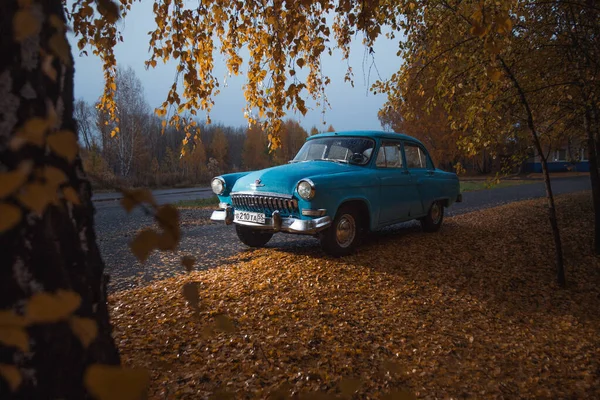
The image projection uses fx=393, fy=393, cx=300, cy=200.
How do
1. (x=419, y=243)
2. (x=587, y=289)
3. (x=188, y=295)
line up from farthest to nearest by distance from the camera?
(x=419, y=243), (x=587, y=289), (x=188, y=295)

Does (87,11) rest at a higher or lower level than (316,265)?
higher

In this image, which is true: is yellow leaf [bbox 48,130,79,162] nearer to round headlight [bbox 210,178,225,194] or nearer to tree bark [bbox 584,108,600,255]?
round headlight [bbox 210,178,225,194]

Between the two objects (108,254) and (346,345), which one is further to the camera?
(108,254)

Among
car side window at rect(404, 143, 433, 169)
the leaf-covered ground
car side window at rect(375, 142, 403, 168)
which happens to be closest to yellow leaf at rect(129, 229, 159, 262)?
the leaf-covered ground

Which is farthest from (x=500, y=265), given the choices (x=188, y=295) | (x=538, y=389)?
(x=188, y=295)

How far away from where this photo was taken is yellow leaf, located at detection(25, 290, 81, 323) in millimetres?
707

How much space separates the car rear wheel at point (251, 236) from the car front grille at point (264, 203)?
787 millimetres

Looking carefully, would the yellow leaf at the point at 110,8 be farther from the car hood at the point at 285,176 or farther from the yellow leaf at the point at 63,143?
the car hood at the point at 285,176

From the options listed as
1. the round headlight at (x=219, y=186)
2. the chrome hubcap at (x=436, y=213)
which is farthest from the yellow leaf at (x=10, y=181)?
the chrome hubcap at (x=436, y=213)

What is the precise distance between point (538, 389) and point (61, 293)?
3190mm

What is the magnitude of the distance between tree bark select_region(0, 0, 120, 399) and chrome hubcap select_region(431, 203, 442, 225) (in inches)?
277

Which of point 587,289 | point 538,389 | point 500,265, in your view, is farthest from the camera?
point 500,265

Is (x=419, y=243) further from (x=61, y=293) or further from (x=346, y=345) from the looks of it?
(x=61, y=293)

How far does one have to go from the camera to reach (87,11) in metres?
2.83
